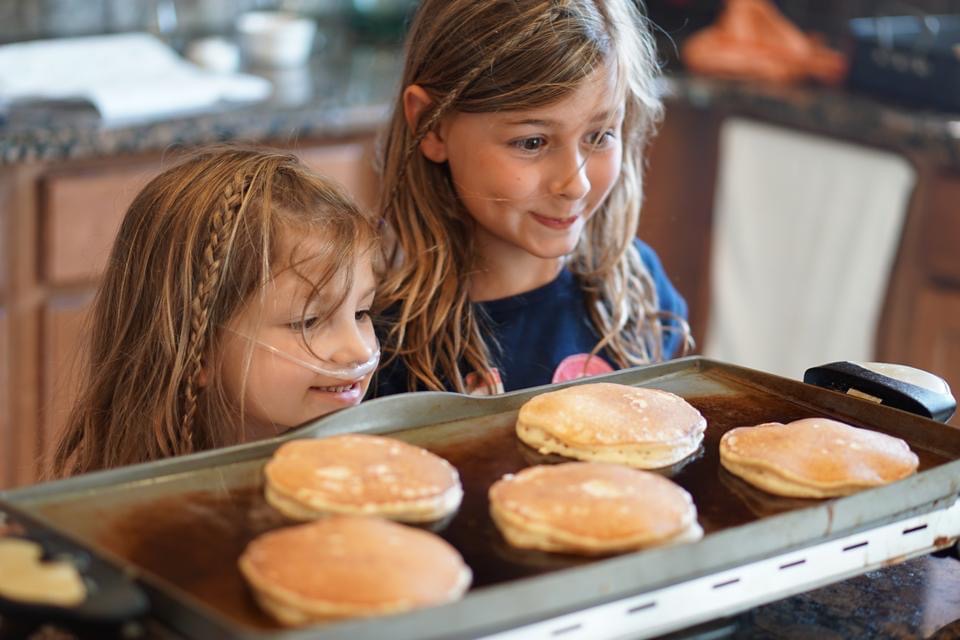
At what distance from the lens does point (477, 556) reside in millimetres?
953

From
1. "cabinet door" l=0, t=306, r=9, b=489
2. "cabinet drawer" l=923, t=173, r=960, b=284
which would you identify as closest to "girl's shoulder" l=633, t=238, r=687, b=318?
"cabinet drawer" l=923, t=173, r=960, b=284

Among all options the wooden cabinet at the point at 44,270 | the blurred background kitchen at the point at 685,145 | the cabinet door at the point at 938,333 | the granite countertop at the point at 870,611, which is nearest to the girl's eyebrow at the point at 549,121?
the granite countertop at the point at 870,611

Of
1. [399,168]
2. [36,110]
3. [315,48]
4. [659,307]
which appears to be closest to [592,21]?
[399,168]

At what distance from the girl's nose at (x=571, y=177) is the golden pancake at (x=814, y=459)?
1.40 ft

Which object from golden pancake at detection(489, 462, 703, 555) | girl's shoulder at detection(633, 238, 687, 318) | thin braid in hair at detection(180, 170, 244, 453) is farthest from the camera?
girl's shoulder at detection(633, 238, 687, 318)

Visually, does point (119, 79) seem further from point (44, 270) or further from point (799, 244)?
point (799, 244)

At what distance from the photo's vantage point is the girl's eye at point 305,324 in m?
1.35

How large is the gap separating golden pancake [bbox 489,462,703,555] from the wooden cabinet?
4.59ft

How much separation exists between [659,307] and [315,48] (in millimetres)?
1705

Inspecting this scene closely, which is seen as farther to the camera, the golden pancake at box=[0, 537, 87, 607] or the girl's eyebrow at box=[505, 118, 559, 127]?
the girl's eyebrow at box=[505, 118, 559, 127]

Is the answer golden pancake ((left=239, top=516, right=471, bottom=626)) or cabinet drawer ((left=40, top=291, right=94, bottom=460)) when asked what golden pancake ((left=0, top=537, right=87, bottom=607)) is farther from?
cabinet drawer ((left=40, top=291, right=94, bottom=460))

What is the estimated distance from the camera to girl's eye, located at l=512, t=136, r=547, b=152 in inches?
59.3

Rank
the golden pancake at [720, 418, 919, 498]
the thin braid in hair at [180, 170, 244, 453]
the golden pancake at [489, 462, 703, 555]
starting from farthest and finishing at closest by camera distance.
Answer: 1. the thin braid in hair at [180, 170, 244, 453]
2. the golden pancake at [720, 418, 919, 498]
3. the golden pancake at [489, 462, 703, 555]

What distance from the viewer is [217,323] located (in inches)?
53.4
